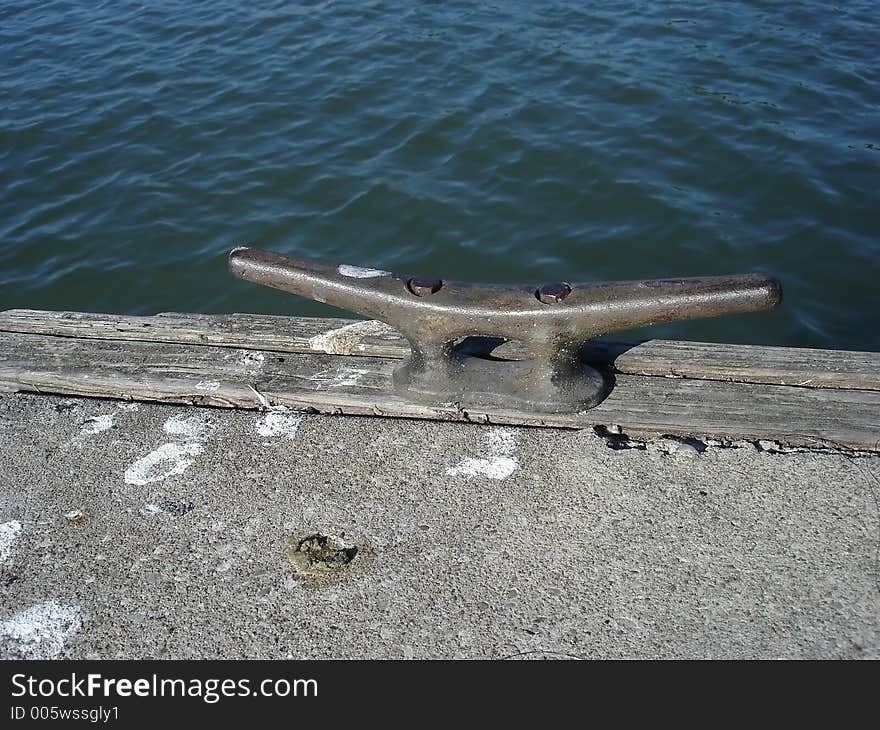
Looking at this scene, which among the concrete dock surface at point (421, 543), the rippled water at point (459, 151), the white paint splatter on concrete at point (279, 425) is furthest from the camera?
the rippled water at point (459, 151)

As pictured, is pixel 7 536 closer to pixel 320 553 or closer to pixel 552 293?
pixel 320 553

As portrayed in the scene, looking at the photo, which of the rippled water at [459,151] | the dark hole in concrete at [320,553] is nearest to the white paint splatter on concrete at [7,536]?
the dark hole in concrete at [320,553]

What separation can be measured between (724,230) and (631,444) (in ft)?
10.6

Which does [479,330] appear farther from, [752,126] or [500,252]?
[752,126]

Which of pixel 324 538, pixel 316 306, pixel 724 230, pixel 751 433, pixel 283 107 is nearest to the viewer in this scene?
pixel 324 538

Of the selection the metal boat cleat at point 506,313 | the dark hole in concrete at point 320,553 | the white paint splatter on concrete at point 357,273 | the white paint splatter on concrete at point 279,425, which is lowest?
the dark hole in concrete at point 320,553

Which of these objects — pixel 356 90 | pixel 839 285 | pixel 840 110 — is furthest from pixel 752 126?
pixel 356 90

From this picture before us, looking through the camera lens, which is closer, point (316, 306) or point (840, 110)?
point (316, 306)

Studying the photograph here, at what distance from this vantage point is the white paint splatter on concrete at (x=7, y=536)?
240 cm

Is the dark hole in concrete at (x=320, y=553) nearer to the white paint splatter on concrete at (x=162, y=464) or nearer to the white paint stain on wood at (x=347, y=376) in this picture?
the white paint splatter on concrete at (x=162, y=464)

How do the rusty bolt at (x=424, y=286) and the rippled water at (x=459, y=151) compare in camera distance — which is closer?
the rusty bolt at (x=424, y=286)

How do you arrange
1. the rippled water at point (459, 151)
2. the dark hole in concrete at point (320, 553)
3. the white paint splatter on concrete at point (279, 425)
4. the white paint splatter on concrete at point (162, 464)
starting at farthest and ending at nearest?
1. the rippled water at point (459, 151)
2. the white paint splatter on concrete at point (279, 425)
3. the white paint splatter on concrete at point (162, 464)
4. the dark hole in concrete at point (320, 553)

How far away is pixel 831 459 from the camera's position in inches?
99.5

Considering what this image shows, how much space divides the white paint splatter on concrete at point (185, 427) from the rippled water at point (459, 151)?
2307 mm
